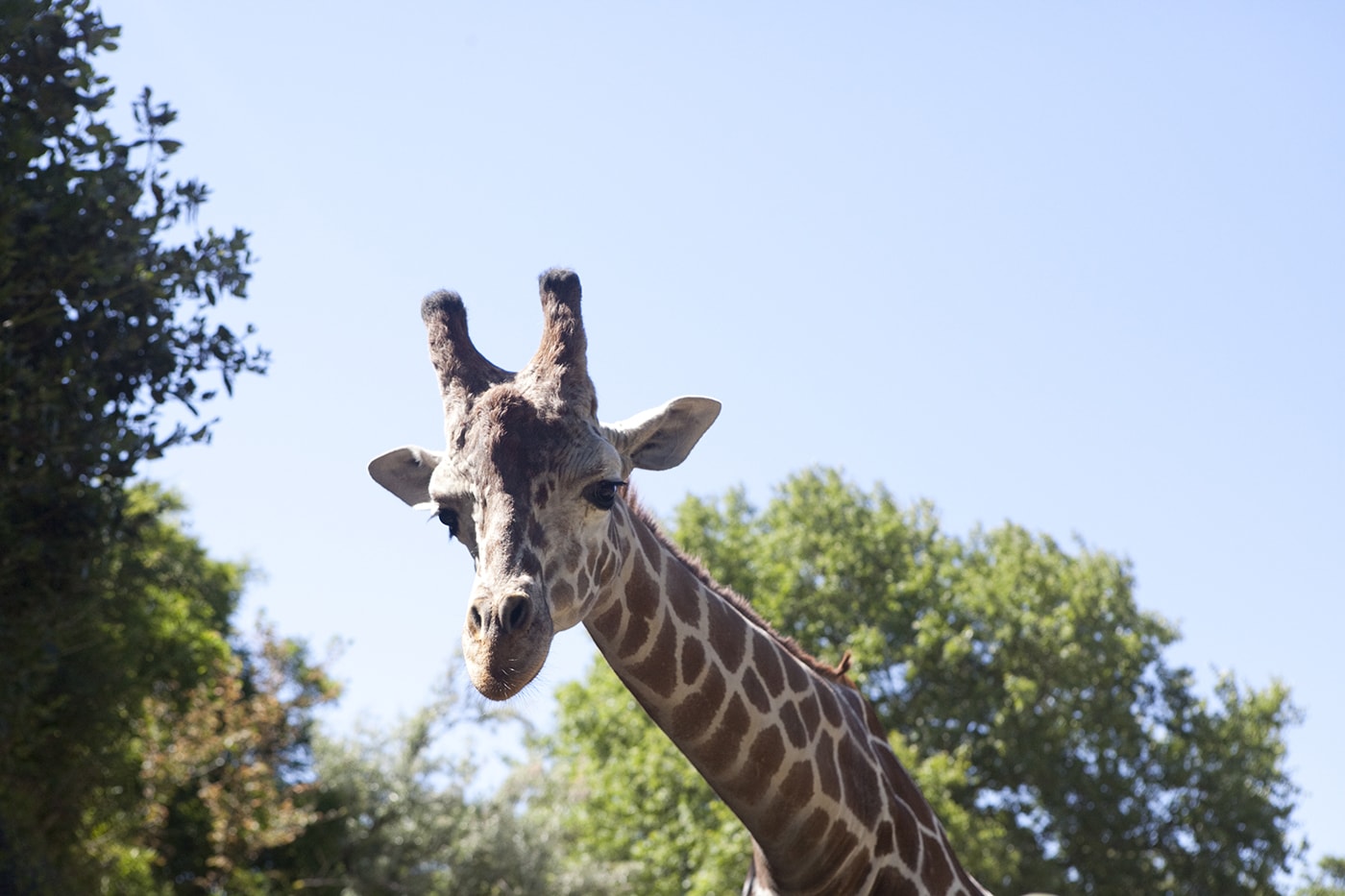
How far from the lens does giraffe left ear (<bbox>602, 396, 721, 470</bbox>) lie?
16.7 ft

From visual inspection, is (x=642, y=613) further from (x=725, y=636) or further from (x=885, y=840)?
(x=885, y=840)

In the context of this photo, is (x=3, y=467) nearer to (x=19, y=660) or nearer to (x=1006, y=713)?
(x=19, y=660)

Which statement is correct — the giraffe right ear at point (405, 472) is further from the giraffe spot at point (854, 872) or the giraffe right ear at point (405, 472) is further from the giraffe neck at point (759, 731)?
the giraffe spot at point (854, 872)

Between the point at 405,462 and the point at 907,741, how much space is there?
23623 mm

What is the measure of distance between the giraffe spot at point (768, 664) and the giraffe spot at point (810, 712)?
0.13 m

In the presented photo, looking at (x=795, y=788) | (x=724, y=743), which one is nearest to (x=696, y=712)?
(x=724, y=743)

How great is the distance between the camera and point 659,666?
4961 millimetres

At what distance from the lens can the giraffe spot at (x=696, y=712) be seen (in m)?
4.98

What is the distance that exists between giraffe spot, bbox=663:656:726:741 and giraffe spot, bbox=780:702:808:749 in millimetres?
339

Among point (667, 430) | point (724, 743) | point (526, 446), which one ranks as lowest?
point (724, 743)

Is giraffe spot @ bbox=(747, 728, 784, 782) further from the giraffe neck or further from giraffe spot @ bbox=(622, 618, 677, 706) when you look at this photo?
giraffe spot @ bbox=(622, 618, 677, 706)

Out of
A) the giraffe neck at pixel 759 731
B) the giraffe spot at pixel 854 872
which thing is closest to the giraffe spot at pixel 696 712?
the giraffe neck at pixel 759 731

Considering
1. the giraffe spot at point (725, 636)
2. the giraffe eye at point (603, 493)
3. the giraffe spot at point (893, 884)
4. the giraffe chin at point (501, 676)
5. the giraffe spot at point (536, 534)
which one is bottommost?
the giraffe chin at point (501, 676)

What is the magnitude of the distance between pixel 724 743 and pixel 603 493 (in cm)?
114
